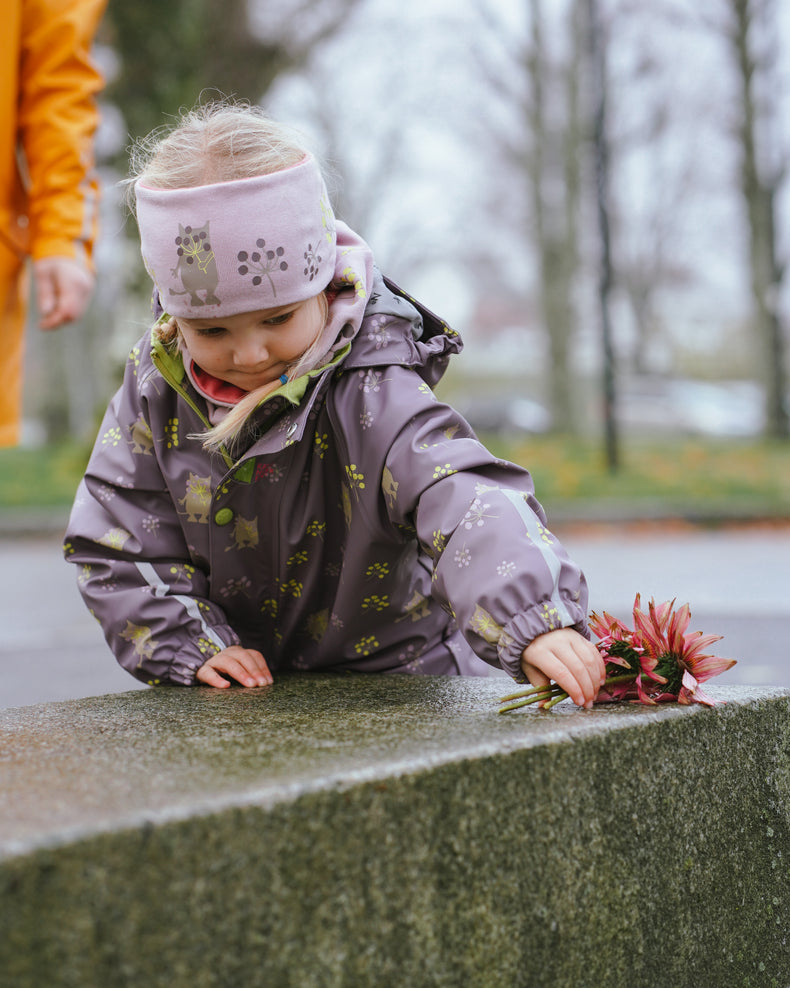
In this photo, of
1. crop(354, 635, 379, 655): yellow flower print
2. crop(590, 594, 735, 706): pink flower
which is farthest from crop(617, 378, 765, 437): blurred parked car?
crop(590, 594, 735, 706): pink flower

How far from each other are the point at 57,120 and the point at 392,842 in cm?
232

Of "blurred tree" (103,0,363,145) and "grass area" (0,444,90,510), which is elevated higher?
"blurred tree" (103,0,363,145)

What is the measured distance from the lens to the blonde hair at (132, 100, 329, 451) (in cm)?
209

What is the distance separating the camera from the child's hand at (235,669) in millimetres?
2176

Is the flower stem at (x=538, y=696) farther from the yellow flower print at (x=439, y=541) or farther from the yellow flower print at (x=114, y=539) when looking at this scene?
the yellow flower print at (x=114, y=539)

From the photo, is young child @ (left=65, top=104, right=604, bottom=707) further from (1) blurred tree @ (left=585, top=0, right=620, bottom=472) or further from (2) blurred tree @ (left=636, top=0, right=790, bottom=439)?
(2) blurred tree @ (left=636, top=0, right=790, bottom=439)

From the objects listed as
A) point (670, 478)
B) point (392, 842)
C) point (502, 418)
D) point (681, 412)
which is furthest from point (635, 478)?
point (681, 412)

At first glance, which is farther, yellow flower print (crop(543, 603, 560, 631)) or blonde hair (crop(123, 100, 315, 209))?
blonde hair (crop(123, 100, 315, 209))

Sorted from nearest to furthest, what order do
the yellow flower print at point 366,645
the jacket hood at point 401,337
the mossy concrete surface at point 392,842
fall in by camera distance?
the mossy concrete surface at point 392,842, the jacket hood at point 401,337, the yellow flower print at point 366,645

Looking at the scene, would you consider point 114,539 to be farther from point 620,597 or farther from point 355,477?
point 620,597

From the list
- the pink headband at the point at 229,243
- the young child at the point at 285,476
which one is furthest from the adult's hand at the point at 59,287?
the pink headband at the point at 229,243

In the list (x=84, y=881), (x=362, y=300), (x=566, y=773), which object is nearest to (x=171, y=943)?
(x=84, y=881)

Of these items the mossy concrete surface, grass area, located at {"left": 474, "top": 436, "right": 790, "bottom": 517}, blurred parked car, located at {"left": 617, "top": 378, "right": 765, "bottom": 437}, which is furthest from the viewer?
blurred parked car, located at {"left": 617, "top": 378, "right": 765, "bottom": 437}

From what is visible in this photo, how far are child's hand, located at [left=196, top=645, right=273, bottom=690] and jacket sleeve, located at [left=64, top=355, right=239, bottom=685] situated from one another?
27 mm
